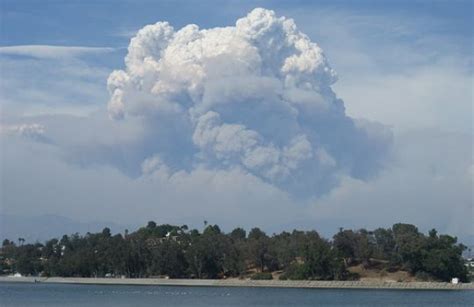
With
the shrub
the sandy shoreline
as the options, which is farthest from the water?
the shrub

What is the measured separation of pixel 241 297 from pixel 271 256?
3185cm

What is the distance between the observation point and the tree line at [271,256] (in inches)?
4764

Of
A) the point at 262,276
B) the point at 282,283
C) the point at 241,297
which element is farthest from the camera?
the point at 262,276

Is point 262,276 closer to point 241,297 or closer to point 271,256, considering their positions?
point 271,256

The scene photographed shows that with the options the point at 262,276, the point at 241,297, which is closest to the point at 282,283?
the point at 262,276

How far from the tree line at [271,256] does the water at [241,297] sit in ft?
27.2

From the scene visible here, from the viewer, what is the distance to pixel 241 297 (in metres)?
97.4

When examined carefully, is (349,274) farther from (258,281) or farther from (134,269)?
(134,269)

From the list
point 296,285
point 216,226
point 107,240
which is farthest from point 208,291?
point 216,226

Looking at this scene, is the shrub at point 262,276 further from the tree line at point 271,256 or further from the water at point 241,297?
the water at point 241,297

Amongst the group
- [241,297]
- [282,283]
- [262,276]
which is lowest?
[241,297]

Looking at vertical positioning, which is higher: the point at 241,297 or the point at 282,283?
the point at 282,283

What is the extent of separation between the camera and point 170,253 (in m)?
132

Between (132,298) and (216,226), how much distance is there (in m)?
74.1
